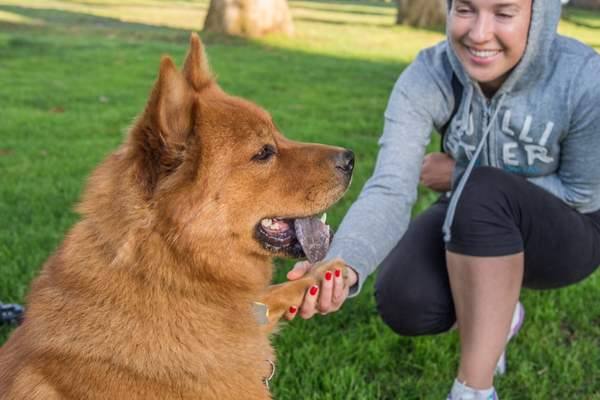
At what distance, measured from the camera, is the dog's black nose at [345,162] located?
261 centimetres

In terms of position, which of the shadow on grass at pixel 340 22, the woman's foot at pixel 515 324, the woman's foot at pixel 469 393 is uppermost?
the woman's foot at pixel 469 393

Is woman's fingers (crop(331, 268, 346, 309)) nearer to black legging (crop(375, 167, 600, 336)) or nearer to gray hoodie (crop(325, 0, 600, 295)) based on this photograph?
gray hoodie (crop(325, 0, 600, 295))

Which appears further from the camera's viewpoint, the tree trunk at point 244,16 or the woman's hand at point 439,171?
the tree trunk at point 244,16

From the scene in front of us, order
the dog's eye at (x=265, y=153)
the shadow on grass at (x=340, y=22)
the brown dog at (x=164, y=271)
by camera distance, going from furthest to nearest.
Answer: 1. the shadow on grass at (x=340, y=22)
2. the dog's eye at (x=265, y=153)
3. the brown dog at (x=164, y=271)

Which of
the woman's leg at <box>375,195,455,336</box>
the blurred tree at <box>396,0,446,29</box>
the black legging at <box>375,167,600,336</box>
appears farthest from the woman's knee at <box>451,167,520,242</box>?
the blurred tree at <box>396,0,446,29</box>

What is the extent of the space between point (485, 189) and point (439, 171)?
0.63 meters

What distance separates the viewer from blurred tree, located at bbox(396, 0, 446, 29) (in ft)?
66.1

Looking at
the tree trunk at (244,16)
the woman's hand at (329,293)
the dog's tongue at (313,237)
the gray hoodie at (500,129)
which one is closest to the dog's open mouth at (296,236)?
the dog's tongue at (313,237)

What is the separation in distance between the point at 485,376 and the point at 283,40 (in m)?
13.4

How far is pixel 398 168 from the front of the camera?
3.11 meters

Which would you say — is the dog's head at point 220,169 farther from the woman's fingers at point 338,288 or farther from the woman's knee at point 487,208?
the woman's knee at point 487,208

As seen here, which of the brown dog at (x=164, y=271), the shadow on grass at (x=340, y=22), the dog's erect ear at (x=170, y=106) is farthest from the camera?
the shadow on grass at (x=340, y=22)

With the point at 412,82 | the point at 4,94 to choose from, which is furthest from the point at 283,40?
the point at 412,82

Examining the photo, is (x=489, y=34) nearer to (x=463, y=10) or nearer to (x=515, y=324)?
(x=463, y=10)
